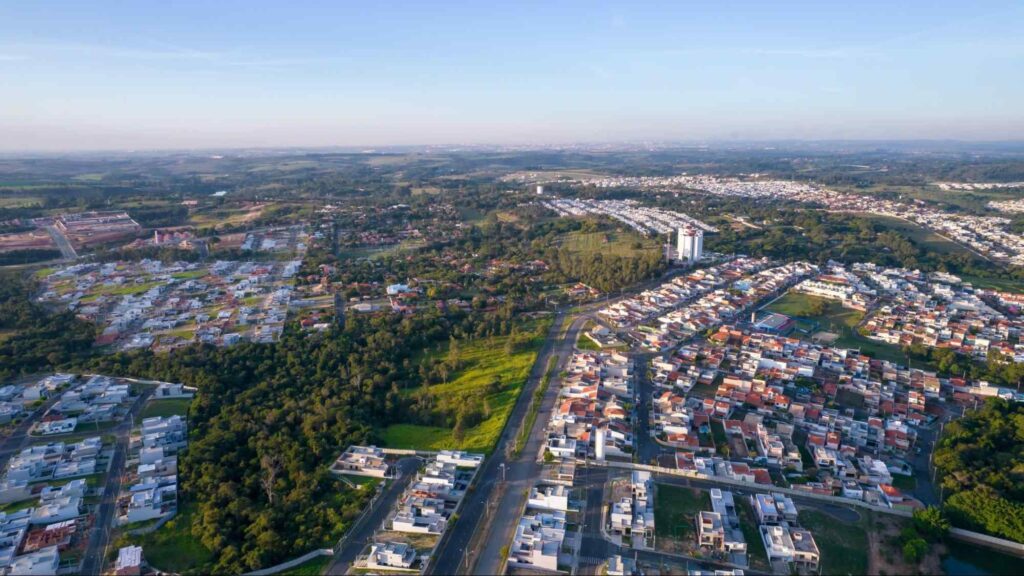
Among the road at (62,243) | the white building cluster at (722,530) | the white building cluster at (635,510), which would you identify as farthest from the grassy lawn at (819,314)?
the road at (62,243)

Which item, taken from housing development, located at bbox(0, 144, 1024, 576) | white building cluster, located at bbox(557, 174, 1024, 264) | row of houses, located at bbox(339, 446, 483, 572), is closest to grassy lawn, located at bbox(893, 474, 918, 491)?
housing development, located at bbox(0, 144, 1024, 576)

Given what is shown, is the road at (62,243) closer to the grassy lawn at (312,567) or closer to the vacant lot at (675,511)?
the grassy lawn at (312,567)

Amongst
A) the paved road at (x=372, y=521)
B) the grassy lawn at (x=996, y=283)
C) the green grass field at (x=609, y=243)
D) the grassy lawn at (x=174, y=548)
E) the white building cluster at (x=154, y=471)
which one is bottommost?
the grassy lawn at (x=174, y=548)

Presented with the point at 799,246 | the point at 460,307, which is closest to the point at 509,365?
the point at 460,307

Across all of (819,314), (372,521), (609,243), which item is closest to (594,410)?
(372,521)

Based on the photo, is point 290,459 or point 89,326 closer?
point 290,459

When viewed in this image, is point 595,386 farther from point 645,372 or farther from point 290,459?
point 290,459
